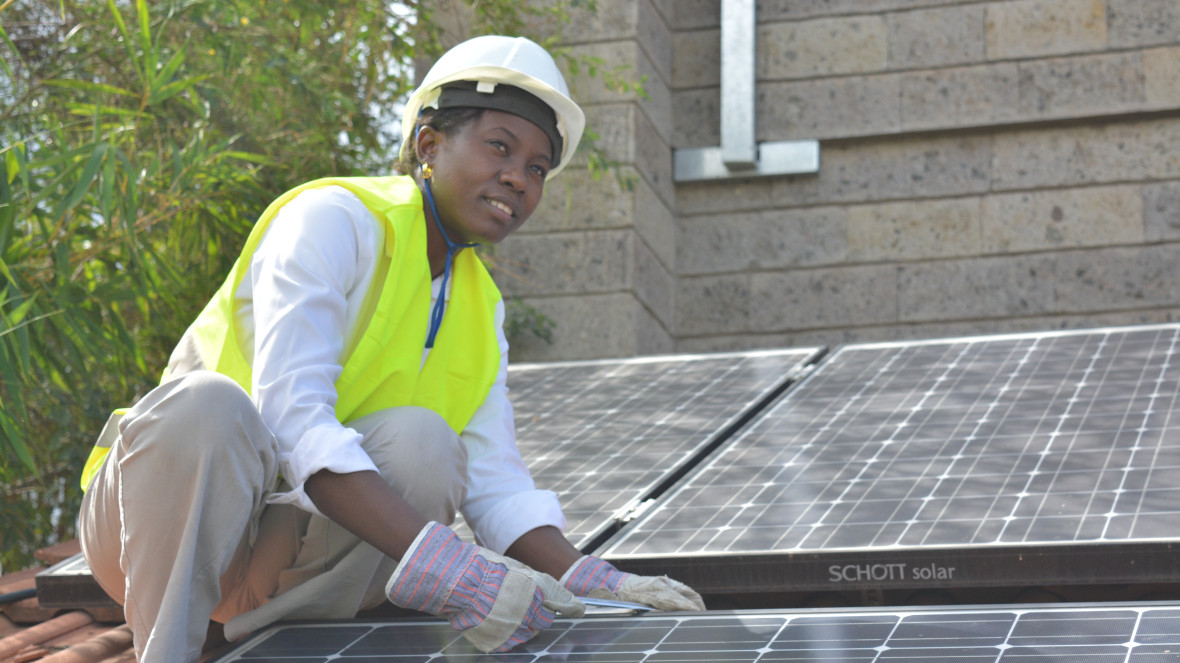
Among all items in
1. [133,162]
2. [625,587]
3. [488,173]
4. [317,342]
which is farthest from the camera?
[133,162]

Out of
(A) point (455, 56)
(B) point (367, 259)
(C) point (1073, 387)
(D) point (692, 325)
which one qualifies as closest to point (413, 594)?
(B) point (367, 259)

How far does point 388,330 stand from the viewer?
279 cm

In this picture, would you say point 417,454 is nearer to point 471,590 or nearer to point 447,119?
point 471,590

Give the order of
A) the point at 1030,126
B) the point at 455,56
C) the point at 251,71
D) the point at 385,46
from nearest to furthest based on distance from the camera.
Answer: the point at 455,56 < the point at 251,71 < the point at 385,46 < the point at 1030,126

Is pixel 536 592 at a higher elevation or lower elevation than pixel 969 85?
lower

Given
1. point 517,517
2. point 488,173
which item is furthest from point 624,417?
point 488,173

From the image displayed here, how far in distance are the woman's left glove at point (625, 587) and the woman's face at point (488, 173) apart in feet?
2.61

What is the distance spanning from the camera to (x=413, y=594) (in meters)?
2.37

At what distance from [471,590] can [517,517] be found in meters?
0.66

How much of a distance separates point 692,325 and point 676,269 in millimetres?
384

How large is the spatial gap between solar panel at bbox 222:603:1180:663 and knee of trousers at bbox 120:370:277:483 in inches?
15.6

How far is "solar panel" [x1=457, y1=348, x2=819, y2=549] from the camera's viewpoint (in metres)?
3.44

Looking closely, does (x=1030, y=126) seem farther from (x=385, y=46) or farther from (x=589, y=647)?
(x=589, y=647)

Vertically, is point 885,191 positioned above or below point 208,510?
above
